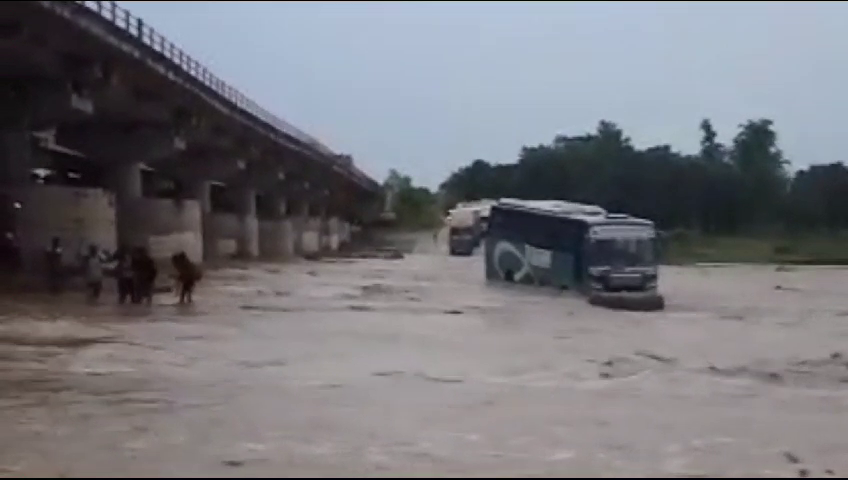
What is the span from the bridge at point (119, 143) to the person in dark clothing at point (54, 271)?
202 centimetres

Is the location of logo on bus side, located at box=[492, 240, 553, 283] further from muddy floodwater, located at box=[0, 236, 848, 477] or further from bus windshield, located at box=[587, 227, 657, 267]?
bus windshield, located at box=[587, 227, 657, 267]

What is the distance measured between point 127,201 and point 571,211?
Answer: 66.1ft

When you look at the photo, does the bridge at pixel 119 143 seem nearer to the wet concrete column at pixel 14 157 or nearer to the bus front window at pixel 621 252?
the wet concrete column at pixel 14 157

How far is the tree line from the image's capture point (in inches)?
1054

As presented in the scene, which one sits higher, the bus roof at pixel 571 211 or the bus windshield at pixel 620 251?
the bus roof at pixel 571 211

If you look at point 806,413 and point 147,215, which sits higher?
point 147,215

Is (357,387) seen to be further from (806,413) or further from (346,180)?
(346,180)

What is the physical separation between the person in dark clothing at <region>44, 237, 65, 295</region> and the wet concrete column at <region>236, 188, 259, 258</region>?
117 ft

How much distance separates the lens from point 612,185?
51062 millimetres

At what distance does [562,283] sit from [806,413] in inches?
864

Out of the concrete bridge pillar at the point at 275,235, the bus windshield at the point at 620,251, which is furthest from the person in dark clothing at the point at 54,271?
the concrete bridge pillar at the point at 275,235

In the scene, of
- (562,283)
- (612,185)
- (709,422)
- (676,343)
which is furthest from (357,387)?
(612,185)

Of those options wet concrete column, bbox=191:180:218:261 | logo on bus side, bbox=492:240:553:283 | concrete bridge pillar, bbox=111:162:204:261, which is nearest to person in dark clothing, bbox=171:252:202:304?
logo on bus side, bbox=492:240:553:283

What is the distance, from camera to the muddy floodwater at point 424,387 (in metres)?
11.7
